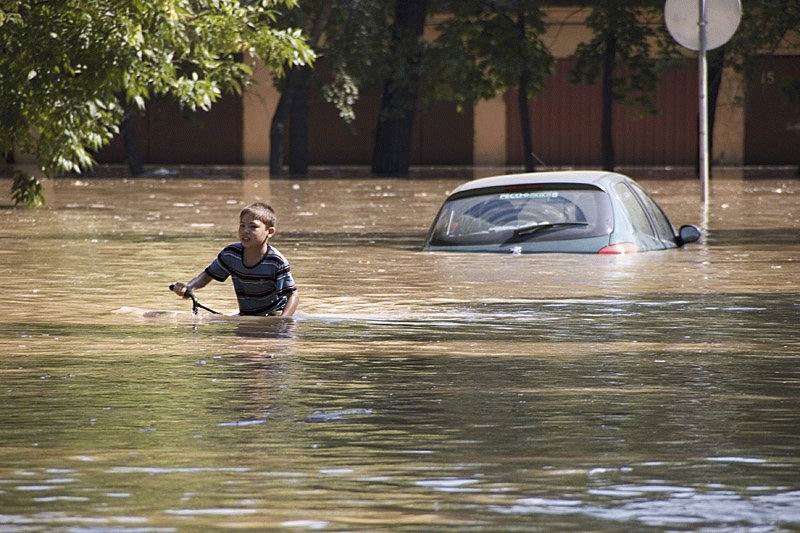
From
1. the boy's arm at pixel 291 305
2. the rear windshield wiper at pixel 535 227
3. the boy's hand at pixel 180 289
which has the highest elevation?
the boy's hand at pixel 180 289

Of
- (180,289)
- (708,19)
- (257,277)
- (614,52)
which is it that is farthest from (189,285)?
(614,52)

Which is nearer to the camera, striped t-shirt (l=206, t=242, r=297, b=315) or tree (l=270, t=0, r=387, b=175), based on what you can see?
striped t-shirt (l=206, t=242, r=297, b=315)

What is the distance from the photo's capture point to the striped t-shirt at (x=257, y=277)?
44.1 feet

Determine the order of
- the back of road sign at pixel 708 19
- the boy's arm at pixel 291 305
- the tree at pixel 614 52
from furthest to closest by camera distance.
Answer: the tree at pixel 614 52 < the back of road sign at pixel 708 19 < the boy's arm at pixel 291 305

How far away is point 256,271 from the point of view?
13570 millimetres

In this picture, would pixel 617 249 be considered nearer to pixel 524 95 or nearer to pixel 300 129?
pixel 524 95

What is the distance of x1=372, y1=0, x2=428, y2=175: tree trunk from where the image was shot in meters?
49.3

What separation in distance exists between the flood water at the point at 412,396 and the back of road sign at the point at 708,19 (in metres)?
8.03

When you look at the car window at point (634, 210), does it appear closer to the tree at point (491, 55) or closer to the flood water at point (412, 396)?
the flood water at point (412, 396)

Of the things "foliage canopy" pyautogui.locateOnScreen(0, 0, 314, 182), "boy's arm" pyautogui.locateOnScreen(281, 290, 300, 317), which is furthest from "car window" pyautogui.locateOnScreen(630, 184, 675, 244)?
"boy's arm" pyautogui.locateOnScreen(281, 290, 300, 317)

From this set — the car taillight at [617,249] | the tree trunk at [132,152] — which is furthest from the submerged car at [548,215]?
the tree trunk at [132,152]

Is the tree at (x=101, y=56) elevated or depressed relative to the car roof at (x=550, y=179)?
elevated

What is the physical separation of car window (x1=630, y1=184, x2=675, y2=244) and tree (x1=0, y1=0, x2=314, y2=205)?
5.31m

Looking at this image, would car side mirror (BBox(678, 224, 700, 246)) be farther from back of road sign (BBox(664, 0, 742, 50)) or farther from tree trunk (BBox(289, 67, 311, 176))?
tree trunk (BBox(289, 67, 311, 176))
